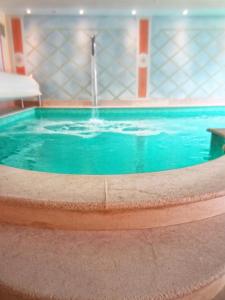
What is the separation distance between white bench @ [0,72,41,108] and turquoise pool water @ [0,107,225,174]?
471 millimetres

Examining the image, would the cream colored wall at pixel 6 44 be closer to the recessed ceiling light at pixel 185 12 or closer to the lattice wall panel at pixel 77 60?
the lattice wall panel at pixel 77 60

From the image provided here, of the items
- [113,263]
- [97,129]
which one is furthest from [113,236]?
[97,129]

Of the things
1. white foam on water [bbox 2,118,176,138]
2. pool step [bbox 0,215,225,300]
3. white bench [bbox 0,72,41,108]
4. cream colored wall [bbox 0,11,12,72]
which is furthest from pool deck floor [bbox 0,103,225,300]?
cream colored wall [bbox 0,11,12,72]

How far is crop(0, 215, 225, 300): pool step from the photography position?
2.30ft

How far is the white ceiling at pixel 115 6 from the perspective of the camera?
16.3 feet

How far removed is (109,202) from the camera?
2.94ft

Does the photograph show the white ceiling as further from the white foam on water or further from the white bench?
the white foam on water

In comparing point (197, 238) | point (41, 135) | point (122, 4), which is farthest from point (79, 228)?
point (122, 4)

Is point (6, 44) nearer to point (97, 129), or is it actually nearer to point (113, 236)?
point (97, 129)

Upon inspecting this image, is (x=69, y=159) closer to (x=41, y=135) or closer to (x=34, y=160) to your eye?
(x=34, y=160)

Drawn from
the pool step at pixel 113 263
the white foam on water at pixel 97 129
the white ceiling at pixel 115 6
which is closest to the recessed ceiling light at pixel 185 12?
the white ceiling at pixel 115 6

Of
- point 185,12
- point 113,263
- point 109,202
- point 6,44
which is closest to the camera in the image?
point 113,263

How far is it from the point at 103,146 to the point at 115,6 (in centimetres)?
421

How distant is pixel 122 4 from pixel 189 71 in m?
2.69
